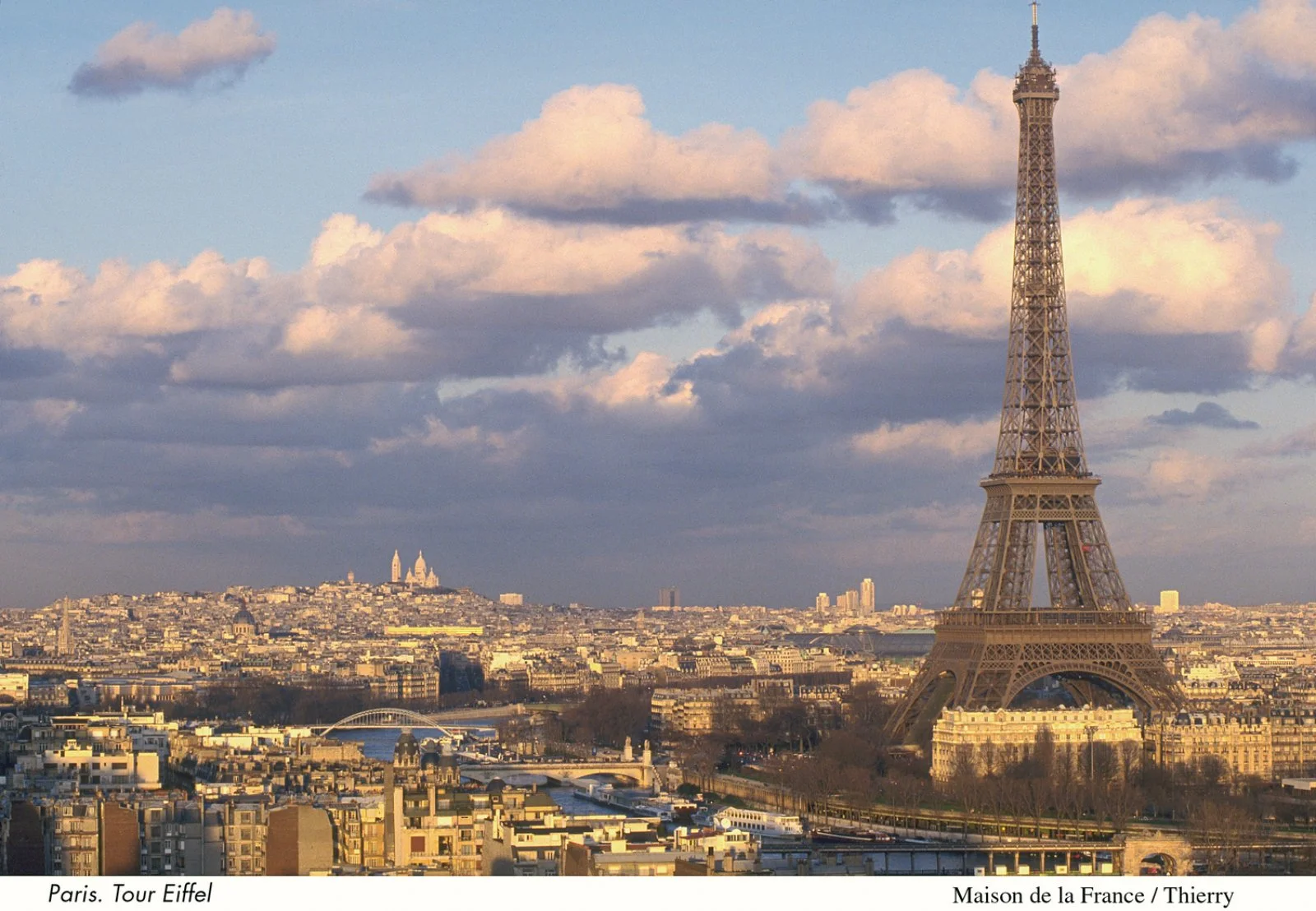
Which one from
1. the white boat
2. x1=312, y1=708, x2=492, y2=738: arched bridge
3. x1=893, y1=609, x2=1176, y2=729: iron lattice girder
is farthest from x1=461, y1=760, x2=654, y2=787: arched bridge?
x1=312, y1=708, x2=492, y2=738: arched bridge

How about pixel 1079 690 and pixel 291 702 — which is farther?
pixel 291 702

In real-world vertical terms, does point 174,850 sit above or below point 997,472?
below

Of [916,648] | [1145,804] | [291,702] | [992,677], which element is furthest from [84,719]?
[916,648]

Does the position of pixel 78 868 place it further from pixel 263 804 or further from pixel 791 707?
pixel 791 707

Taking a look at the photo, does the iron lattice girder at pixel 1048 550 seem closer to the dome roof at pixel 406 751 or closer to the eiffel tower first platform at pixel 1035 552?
the eiffel tower first platform at pixel 1035 552

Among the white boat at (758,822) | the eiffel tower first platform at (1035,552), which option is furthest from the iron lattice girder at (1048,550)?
the white boat at (758,822)

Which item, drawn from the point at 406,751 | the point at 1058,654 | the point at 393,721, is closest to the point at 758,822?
the point at 406,751
